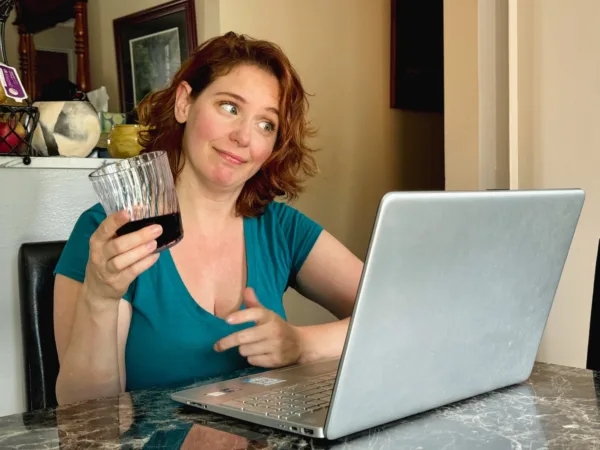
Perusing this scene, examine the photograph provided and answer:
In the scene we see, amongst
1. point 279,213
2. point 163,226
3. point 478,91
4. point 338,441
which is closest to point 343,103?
point 478,91

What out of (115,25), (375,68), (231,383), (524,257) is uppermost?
(115,25)

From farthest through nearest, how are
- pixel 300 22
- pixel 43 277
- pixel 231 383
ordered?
pixel 300 22
pixel 43 277
pixel 231 383

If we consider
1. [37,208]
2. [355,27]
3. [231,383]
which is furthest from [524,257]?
[355,27]

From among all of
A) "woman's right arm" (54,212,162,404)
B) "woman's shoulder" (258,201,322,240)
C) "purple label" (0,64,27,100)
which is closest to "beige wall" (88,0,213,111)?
"purple label" (0,64,27,100)

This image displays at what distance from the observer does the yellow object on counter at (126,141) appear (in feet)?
5.79

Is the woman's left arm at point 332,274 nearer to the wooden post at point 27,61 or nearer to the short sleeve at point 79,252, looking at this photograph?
the short sleeve at point 79,252

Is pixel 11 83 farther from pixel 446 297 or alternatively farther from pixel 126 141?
pixel 446 297

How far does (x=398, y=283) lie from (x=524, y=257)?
0.21 metres

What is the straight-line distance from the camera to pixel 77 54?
2605 millimetres

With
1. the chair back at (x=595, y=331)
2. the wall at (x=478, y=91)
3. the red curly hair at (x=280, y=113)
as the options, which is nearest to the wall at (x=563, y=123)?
the wall at (x=478, y=91)

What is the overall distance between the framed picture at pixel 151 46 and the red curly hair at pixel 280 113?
0.97m

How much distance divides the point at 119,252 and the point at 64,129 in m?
0.86

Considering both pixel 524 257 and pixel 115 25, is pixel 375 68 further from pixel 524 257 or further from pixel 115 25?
pixel 524 257

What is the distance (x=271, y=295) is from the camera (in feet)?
4.74
